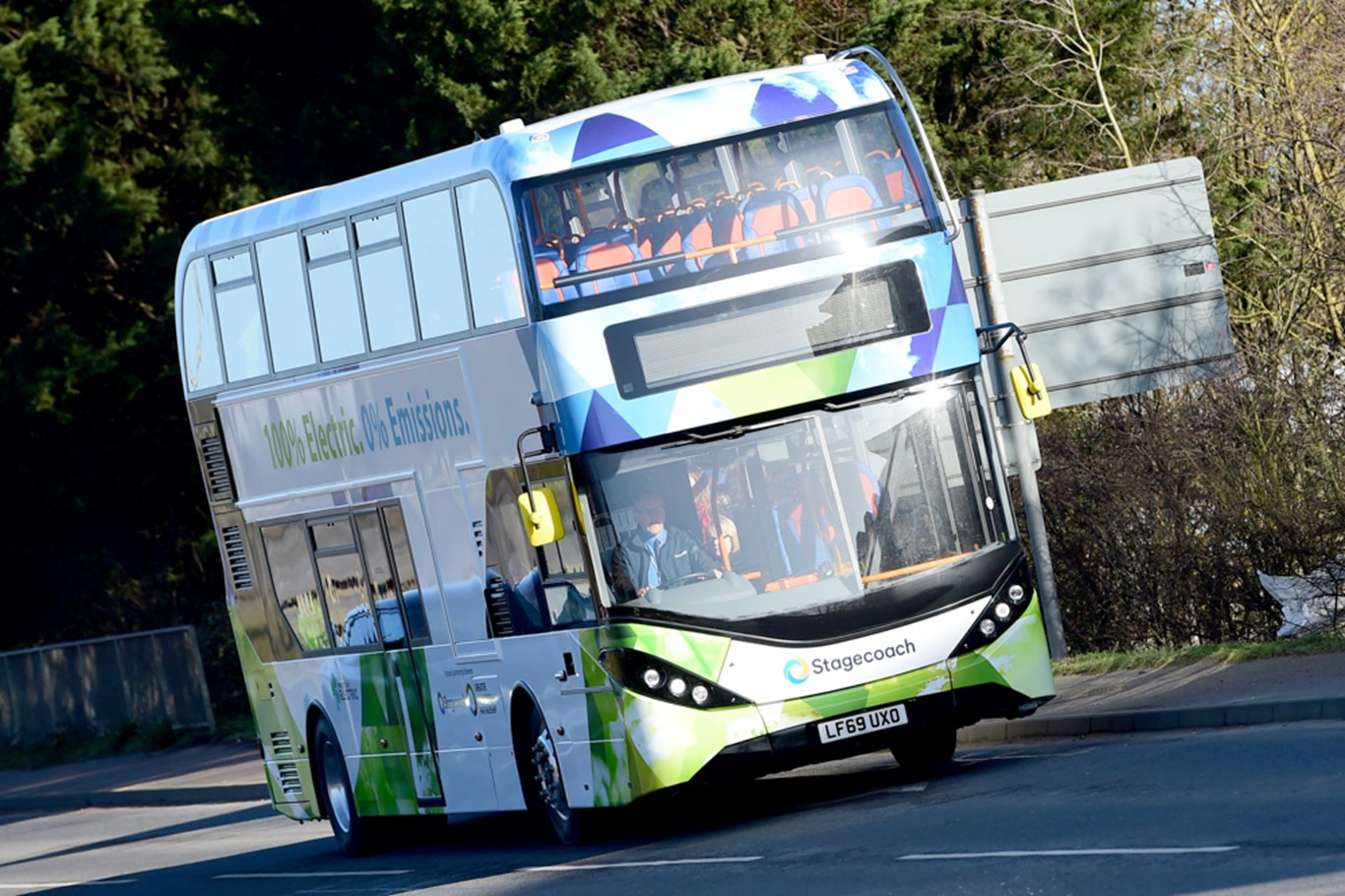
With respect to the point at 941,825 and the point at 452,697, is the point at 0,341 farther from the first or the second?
the point at 941,825

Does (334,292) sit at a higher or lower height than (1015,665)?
higher

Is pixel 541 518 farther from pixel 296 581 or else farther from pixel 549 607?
pixel 296 581

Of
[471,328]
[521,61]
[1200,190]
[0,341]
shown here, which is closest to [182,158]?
[0,341]

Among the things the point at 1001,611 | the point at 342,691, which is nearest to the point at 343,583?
the point at 342,691

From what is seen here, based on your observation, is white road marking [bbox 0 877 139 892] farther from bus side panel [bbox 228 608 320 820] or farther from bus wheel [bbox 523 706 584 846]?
bus wheel [bbox 523 706 584 846]

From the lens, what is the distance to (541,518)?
13.3 m

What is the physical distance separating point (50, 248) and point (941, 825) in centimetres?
2887

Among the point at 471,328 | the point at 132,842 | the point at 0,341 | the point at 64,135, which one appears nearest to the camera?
the point at 471,328

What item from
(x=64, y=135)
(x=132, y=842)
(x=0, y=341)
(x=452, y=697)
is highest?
(x=64, y=135)

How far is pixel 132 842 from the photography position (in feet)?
75.9

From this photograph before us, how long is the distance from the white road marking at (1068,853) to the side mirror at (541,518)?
10.8 feet

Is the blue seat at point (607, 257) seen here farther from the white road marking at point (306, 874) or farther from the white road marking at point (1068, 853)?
the white road marking at point (306, 874)

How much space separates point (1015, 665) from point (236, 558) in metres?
7.96

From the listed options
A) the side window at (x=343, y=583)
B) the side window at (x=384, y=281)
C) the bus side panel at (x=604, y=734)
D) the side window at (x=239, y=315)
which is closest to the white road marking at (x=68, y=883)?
the side window at (x=343, y=583)
